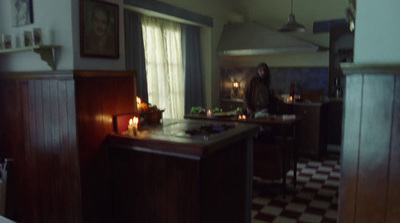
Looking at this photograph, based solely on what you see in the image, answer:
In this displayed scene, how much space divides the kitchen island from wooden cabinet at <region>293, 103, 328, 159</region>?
317cm

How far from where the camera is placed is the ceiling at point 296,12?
21.3 feet

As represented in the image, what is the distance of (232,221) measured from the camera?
3006 mm

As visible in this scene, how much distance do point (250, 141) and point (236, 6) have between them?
4.87 m

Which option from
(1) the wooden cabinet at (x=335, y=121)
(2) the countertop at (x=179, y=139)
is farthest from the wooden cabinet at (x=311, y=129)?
(2) the countertop at (x=179, y=139)

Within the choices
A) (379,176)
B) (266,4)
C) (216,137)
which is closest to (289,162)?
(216,137)

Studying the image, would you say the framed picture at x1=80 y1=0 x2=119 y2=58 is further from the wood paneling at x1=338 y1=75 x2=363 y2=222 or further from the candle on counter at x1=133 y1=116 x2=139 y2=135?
the wood paneling at x1=338 y1=75 x2=363 y2=222

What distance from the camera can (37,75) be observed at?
2.77 m

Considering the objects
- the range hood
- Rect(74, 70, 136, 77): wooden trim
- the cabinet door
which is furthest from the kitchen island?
the range hood

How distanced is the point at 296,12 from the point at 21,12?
17.9 feet

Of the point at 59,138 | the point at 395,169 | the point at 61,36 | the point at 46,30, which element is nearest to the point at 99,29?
the point at 61,36

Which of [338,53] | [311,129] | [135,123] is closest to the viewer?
[135,123]

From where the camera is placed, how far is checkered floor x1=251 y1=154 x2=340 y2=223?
355 centimetres

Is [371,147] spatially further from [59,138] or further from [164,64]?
[164,64]

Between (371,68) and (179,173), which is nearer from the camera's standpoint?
(371,68)
